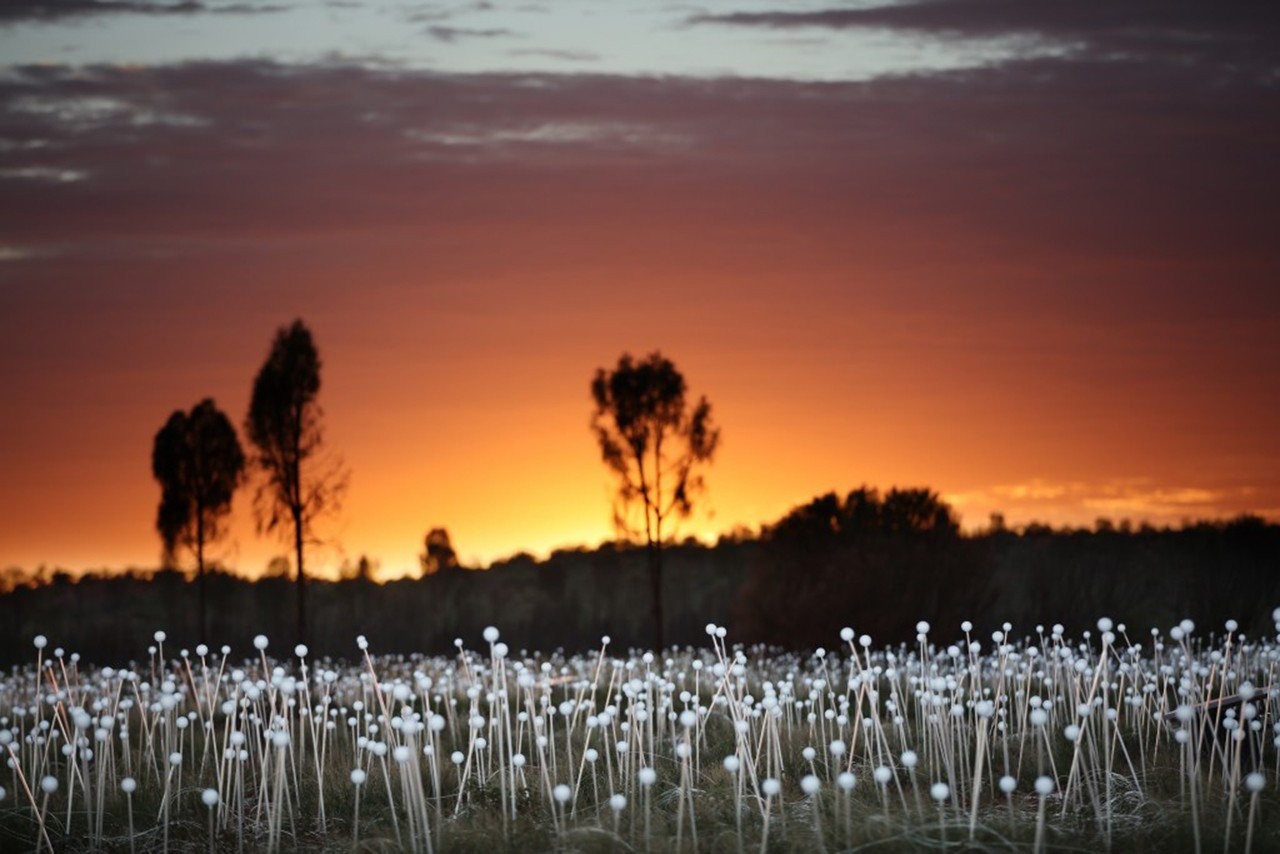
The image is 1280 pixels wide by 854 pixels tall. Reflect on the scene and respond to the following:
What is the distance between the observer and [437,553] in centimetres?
3850

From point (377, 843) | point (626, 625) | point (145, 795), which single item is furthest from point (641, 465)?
point (377, 843)

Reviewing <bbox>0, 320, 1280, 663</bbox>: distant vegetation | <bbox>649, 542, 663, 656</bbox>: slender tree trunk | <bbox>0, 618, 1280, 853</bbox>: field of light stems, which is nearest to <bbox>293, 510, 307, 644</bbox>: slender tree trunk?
<bbox>0, 320, 1280, 663</bbox>: distant vegetation

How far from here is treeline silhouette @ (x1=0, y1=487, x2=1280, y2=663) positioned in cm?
2152

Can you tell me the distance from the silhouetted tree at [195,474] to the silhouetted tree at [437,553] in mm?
9875

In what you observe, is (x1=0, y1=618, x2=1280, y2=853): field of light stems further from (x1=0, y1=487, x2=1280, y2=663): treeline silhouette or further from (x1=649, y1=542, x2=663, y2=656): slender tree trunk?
(x1=649, y1=542, x2=663, y2=656): slender tree trunk


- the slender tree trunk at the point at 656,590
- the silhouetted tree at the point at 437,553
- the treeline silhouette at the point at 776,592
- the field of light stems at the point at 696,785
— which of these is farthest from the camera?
the silhouetted tree at the point at 437,553

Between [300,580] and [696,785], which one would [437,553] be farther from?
[696,785]

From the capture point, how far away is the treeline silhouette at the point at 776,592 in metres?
21.5

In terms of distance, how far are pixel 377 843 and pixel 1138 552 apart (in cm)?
2675

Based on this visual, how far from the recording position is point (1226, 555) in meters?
26.1

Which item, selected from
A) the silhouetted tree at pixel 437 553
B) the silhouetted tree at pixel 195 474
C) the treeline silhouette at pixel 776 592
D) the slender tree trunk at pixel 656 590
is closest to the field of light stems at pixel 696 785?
the treeline silhouette at pixel 776 592

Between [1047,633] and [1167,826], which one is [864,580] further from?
[1167,826]

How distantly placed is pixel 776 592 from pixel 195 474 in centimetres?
1364

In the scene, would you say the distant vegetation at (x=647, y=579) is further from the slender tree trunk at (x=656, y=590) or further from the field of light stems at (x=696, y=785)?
the field of light stems at (x=696, y=785)
